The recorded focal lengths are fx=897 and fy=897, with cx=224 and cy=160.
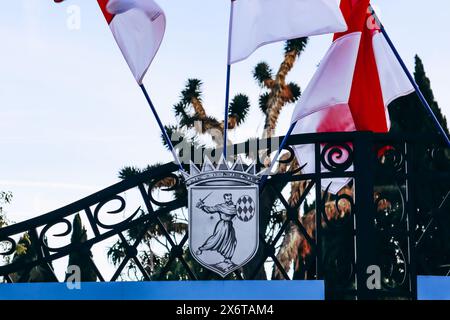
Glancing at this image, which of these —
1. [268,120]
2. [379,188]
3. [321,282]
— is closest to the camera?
[321,282]

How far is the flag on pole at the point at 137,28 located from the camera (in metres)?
9.16

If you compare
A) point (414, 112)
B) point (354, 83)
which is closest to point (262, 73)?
point (414, 112)

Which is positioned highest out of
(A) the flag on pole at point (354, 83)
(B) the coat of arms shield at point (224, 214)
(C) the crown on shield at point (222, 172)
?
(A) the flag on pole at point (354, 83)

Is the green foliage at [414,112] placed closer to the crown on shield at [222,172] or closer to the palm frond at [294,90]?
the palm frond at [294,90]

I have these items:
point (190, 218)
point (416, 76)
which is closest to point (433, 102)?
point (416, 76)

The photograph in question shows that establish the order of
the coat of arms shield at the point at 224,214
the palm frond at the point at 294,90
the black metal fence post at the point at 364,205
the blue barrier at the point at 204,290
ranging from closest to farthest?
the blue barrier at the point at 204,290
the coat of arms shield at the point at 224,214
the black metal fence post at the point at 364,205
the palm frond at the point at 294,90

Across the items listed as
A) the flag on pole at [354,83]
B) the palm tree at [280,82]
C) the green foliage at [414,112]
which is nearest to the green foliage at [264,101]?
the palm tree at [280,82]

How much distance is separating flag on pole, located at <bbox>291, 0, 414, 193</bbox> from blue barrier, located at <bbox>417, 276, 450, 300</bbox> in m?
1.48

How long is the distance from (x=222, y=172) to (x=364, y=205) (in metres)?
1.49

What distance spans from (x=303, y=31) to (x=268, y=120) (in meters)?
12.7

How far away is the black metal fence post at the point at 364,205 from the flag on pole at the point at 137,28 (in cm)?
230

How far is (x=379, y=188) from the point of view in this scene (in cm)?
1891

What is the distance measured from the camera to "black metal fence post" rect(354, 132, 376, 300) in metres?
9.02
